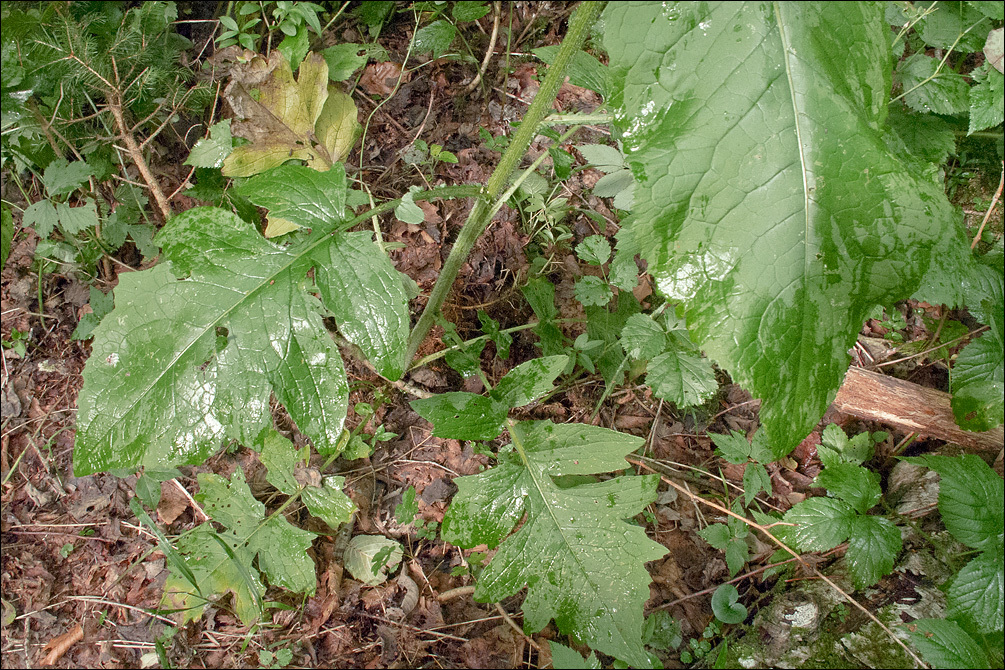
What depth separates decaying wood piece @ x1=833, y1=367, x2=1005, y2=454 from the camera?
2281 mm

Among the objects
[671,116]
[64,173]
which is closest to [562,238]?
[671,116]

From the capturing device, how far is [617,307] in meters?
2.53

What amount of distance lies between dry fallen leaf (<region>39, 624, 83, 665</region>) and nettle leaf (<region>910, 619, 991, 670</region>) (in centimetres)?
340

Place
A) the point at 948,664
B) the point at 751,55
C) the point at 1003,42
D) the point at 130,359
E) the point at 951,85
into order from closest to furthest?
1. the point at 751,55
2. the point at 1003,42
3. the point at 130,359
4. the point at 948,664
5. the point at 951,85

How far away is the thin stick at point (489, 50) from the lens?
9.31 ft

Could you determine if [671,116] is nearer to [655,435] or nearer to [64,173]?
[655,435]

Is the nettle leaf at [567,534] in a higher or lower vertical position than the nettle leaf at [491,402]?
lower

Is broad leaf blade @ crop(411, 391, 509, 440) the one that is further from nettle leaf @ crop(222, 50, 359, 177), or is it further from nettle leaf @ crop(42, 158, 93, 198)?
nettle leaf @ crop(42, 158, 93, 198)

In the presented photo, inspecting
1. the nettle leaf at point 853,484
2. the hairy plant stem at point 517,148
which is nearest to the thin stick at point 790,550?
the nettle leaf at point 853,484

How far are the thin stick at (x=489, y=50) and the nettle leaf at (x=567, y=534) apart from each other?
185 cm

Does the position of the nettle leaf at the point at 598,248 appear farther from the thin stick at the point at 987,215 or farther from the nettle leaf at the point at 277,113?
the thin stick at the point at 987,215

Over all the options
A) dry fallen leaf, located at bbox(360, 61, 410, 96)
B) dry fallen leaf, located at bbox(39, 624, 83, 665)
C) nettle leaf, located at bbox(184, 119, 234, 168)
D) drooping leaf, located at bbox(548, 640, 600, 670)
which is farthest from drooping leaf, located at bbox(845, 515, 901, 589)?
dry fallen leaf, located at bbox(39, 624, 83, 665)

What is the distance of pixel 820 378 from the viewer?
1417 mm

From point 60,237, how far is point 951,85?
4.04 meters
